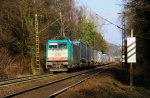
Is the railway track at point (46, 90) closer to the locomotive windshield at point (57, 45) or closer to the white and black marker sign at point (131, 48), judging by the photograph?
the white and black marker sign at point (131, 48)

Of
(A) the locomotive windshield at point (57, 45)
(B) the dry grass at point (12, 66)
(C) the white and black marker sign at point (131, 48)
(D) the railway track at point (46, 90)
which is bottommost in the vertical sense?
(D) the railway track at point (46, 90)

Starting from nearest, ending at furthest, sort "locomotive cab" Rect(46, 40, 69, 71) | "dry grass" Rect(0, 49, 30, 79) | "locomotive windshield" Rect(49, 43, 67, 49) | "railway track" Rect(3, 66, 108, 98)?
"railway track" Rect(3, 66, 108, 98), "dry grass" Rect(0, 49, 30, 79), "locomotive cab" Rect(46, 40, 69, 71), "locomotive windshield" Rect(49, 43, 67, 49)

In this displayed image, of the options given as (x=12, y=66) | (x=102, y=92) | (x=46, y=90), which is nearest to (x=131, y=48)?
(x=102, y=92)

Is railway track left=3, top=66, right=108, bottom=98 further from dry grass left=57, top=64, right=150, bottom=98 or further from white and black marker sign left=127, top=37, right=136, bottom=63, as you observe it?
white and black marker sign left=127, top=37, right=136, bottom=63

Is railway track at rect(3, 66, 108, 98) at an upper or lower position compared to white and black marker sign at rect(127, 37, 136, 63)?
lower

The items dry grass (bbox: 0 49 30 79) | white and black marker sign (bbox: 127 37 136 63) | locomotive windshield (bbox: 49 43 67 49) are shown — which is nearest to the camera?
white and black marker sign (bbox: 127 37 136 63)

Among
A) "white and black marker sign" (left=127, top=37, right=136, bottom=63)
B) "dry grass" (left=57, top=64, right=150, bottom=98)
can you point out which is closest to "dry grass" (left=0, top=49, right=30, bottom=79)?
"dry grass" (left=57, top=64, right=150, bottom=98)

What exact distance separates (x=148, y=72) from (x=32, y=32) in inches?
656

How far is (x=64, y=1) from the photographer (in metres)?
69.1

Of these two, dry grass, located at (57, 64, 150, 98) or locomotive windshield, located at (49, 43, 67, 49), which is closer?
dry grass, located at (57, 64, 150, 98)

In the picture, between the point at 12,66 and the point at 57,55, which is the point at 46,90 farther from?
the point at 57,55

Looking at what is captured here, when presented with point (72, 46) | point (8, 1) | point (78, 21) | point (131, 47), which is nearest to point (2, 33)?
point (8, 1)

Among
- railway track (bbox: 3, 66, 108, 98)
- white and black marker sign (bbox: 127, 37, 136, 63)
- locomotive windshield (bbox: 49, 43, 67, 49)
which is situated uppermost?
locomotive windshield (bbox: 49, 43, 67, 49)

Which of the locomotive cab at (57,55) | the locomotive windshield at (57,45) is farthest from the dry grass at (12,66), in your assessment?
the locomotive windshield at (57,45)
